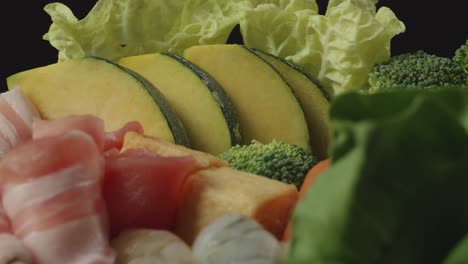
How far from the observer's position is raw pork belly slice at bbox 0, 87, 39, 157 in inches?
120

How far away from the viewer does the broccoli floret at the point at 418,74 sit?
3289 millimetres

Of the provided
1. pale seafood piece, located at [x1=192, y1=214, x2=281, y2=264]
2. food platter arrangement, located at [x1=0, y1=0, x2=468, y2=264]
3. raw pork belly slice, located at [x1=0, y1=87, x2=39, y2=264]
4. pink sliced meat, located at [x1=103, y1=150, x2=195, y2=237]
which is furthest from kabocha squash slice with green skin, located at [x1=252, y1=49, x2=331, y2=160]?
pale seafood piece, located at [x1=192, y1=214, x2=281, y2=264]

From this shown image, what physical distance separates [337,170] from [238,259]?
505mm

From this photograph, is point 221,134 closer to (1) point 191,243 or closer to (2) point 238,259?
(1) point 191,243

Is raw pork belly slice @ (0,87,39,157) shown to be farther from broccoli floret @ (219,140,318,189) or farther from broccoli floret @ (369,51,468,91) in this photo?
broccoli floret @ (369,51,468,91)

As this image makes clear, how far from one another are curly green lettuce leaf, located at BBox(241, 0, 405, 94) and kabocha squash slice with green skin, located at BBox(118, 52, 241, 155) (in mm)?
507

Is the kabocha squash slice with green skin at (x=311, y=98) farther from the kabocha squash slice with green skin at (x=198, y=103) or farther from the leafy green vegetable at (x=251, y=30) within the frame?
the kabocha squash slice with green skin at (x=198, y=103)

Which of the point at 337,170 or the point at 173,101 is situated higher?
the point at 337,170

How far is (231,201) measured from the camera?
2.19 m

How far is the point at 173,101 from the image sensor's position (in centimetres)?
317

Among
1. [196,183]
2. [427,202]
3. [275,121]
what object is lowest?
[275,121]

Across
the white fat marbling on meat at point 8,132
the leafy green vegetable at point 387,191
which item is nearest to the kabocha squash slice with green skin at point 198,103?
the white fat marbling on meat at point 8,132

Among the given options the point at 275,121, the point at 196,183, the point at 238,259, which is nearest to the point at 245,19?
the point at 275,121

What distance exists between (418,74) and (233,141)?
710mm
